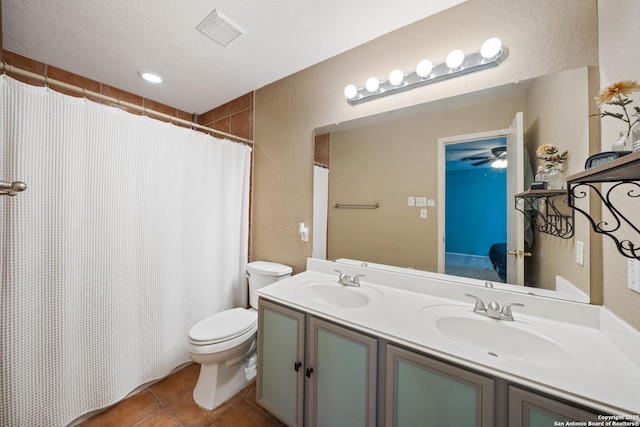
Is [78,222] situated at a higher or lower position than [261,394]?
higher

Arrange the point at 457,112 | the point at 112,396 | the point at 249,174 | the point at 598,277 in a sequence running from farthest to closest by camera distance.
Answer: the point at 249,174, the point at 112,396, the point at 457,112, the point at 598,277

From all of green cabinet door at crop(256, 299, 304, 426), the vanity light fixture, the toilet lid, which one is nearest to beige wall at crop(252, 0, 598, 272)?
the vanity light fixture

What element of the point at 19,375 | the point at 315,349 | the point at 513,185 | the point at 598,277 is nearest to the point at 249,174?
the point at 315,349

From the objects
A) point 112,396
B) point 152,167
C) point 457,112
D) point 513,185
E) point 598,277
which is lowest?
point 112,396

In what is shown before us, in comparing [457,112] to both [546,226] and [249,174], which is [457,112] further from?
[249,174]

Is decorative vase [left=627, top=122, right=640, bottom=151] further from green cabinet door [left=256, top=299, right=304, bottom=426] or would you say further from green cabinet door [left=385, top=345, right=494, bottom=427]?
green cabinet door [left=256, top=299, right=304, bottom=426]

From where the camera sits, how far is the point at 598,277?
35.6 inches

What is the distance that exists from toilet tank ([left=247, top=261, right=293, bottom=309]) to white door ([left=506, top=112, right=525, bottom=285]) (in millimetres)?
1366

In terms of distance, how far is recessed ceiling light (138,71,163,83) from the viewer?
5.89ft

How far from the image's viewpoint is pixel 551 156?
A: 1.01 metres

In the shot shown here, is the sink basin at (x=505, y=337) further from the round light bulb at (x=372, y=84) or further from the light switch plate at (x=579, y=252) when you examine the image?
the round light bulb at (x=372, y=84)

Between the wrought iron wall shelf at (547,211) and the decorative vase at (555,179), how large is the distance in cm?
4

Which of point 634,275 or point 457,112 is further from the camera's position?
point 457,112

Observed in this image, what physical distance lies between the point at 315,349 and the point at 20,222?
1.54 metres
